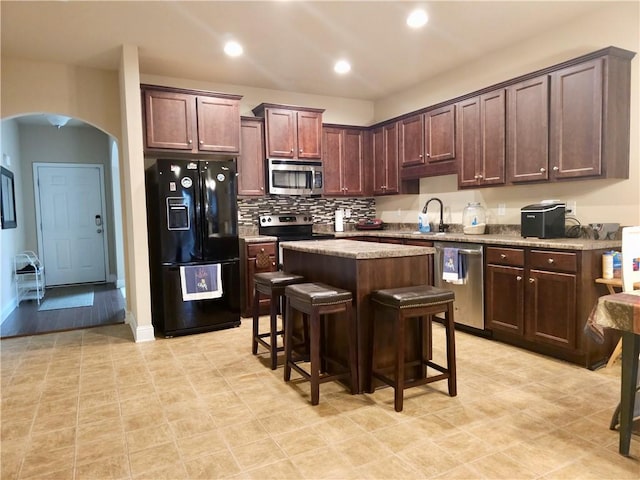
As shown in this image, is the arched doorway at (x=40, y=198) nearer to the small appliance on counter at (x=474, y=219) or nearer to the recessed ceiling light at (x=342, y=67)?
the recessed ceiling light at (x=342, y=67)

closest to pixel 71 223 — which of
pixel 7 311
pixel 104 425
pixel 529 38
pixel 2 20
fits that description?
pixel 7 311

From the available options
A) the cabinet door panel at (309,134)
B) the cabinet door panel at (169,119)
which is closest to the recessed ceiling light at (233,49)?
the cabinet door panel at (169,119)

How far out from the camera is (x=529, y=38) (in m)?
3.96

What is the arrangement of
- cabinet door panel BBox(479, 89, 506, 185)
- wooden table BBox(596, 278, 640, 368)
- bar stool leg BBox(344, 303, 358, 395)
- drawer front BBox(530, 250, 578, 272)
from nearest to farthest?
bar stool leg BBox(344, 303, 358, 395) → wooden table BBox(596, 278, 640, 368) → drawer front BBox(530, 250, 578, 272) → cabinet door panel BBox(479, 89, 506, 185)

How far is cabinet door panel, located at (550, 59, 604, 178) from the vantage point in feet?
10.6

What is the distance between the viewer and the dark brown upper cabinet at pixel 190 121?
4293 millimetres

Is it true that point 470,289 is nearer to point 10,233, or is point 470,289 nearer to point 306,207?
point 306,207

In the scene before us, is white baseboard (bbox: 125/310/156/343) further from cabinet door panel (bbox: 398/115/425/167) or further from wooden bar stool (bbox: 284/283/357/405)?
cabinet door panel (bbox: 398/115/425/167)

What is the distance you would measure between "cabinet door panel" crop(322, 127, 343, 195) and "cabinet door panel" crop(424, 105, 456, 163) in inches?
49.7

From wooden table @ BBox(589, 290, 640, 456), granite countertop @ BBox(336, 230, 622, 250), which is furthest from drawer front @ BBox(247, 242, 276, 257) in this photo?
wooden table @ BBox(589, 290, 640, 456)

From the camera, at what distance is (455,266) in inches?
157

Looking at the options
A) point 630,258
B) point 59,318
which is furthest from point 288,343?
point 59,318

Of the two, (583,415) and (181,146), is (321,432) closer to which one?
(583,415)

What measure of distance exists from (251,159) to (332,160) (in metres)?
1.15
